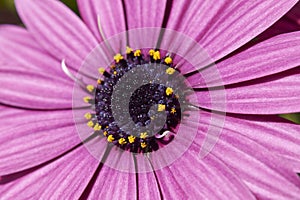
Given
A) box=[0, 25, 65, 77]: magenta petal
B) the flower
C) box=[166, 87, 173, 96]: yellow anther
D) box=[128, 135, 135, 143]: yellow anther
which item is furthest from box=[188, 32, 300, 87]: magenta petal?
box=[0, 25, 65, 77]: magenta petal

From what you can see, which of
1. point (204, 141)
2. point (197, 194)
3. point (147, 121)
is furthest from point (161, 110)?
point (197, 194)

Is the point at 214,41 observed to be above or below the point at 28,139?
above

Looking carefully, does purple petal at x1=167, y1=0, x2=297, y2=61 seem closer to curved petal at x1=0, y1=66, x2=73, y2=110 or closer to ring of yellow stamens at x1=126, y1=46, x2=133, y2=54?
ring of yellow stamens at x1=126, y1=46, x2=133, y2=54

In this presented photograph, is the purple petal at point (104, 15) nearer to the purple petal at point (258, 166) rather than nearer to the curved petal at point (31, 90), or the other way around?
the curved petal at point (31, 90)

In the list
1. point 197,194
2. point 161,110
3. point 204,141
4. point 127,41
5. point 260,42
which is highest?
point 127,41

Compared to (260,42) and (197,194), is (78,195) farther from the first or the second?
(260,42)

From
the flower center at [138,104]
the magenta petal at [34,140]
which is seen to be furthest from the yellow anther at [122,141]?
the magenta petal at [34,140]

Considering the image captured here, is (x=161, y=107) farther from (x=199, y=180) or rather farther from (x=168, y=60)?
(x=199, y=180)
